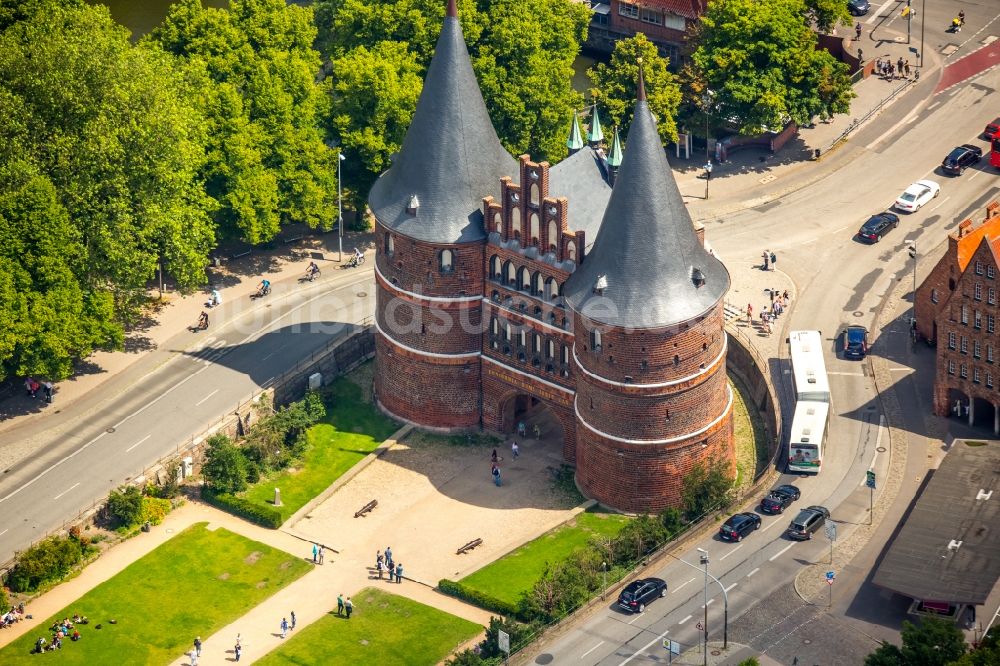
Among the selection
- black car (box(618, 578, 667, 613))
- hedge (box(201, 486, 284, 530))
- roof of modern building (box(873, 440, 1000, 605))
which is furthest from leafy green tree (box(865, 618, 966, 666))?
hedge (box(201, 486, 284, 530))

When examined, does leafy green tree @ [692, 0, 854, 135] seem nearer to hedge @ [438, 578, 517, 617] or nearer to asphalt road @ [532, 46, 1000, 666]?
asphalt road @ [532, 46, 1000, 666]

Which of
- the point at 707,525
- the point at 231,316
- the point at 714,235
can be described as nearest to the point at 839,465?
the point at 707,525

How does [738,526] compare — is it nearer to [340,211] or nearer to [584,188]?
[584,188]

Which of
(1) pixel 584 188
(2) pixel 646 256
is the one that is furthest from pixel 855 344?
(2) pixel 646 256

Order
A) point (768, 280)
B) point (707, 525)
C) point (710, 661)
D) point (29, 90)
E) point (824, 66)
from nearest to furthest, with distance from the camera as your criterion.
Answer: point (710, 661)
point (707, 525)
point (29, 90)
point (768, 280)
point (824, 66)

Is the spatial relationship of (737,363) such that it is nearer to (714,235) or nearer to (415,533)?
(714,235)
